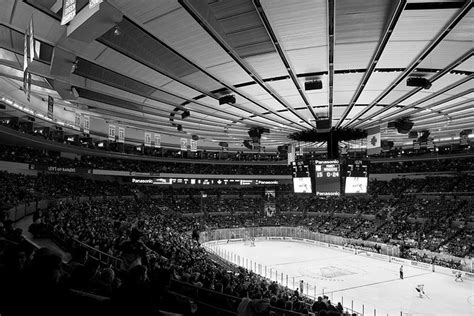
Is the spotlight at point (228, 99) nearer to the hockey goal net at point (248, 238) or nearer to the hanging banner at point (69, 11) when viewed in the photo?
the hanging banner at point (69, 11)

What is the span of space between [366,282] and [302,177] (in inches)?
478

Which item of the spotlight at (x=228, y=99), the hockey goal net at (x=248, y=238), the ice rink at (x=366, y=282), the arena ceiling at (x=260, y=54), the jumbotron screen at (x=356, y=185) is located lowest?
the hockey goal net at (x=248, y=238)

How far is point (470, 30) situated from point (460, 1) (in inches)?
68.2

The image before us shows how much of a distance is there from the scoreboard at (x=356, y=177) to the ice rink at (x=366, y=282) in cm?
610

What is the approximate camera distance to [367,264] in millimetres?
32750

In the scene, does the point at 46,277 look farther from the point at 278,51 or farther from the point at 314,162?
the point at 314,162

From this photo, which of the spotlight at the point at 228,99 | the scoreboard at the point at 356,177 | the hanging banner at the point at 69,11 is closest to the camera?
the hanging banner at the point at 69,11

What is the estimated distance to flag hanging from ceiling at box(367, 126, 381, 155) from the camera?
20.8 m

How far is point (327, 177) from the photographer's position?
61.5 feet

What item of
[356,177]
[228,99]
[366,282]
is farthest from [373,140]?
[228,99]

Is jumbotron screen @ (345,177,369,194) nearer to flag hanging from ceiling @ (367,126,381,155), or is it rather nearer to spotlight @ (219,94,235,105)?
flag hanging from ceiling @ (367,126,381,155)

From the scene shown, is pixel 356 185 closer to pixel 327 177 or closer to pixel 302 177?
pixel 327 177

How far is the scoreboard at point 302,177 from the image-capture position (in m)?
19.5

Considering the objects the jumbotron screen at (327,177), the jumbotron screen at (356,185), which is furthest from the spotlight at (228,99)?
the jumbotron screen at (356,185)
